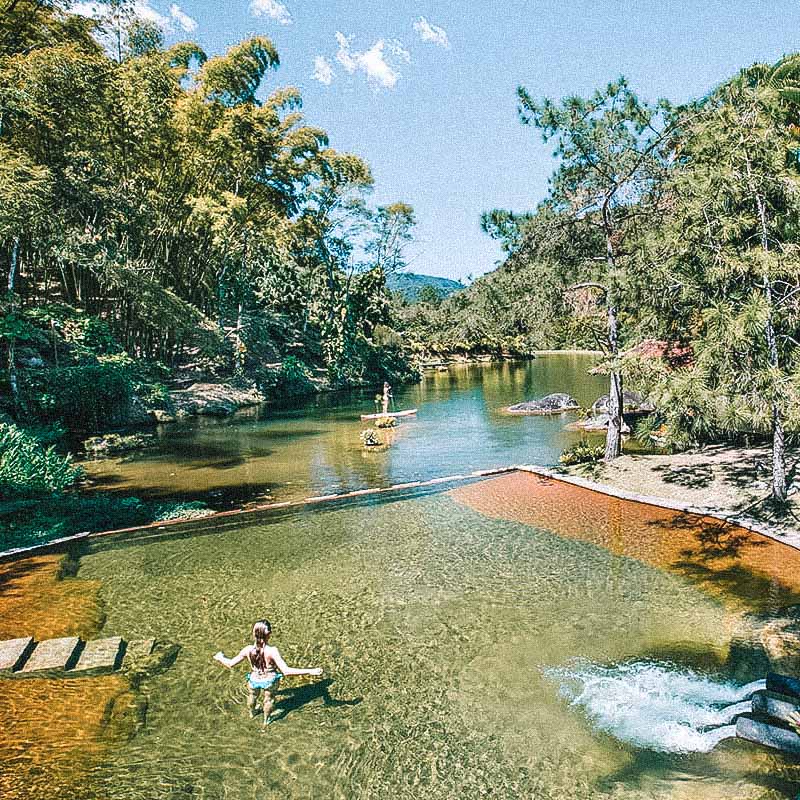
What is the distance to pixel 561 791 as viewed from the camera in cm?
499

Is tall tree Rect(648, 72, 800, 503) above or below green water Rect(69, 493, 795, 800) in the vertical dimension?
above

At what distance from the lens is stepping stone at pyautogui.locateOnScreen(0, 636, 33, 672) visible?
676 centimetres

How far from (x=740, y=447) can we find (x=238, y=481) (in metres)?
13.8

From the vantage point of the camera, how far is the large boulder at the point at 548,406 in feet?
93.9

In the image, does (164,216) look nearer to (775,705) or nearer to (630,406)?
(630,406)

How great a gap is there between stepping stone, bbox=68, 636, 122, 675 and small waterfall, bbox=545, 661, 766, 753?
5.16m

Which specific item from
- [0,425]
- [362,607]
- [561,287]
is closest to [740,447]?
[561,287]

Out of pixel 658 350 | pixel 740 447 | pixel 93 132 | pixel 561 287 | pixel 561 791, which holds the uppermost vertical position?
pixel 93 132

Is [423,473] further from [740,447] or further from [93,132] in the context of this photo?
[93,132]

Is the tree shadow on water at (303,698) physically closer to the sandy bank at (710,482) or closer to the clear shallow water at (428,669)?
the clear shallow water at (428,669)

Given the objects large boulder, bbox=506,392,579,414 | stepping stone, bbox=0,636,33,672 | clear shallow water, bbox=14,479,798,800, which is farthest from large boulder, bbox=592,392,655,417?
stepping stone, bbox=0,636,33,672

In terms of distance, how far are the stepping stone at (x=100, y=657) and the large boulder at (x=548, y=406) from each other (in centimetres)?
2344

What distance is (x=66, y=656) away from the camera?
6.98 m

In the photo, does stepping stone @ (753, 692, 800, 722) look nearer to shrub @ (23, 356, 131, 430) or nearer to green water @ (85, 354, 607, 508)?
green water @ (85, 354, 607, 508)
